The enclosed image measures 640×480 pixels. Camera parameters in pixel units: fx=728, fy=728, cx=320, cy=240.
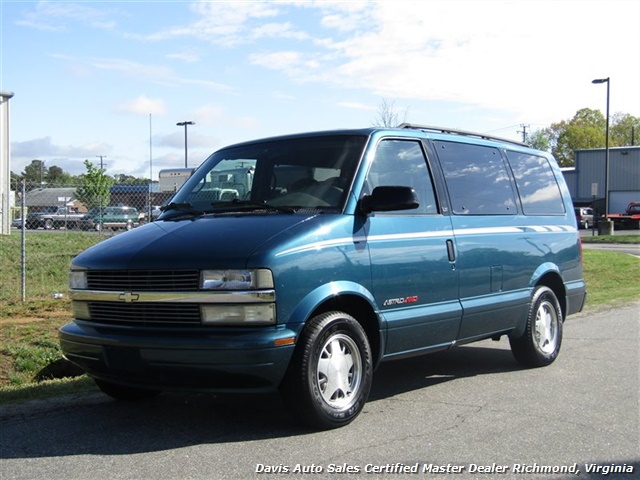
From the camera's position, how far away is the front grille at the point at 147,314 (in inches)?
181

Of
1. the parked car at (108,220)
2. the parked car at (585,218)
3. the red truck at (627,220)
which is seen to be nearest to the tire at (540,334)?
the parked car at (108,220)

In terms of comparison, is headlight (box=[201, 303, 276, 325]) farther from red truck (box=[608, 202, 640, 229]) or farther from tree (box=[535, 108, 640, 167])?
tree (box=[535, 108, 640, 167])

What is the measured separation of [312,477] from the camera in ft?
13.2

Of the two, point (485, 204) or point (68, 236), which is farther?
point (68, 236)

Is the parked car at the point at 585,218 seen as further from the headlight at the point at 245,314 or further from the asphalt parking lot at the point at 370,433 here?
the headlight at the point at 245,314

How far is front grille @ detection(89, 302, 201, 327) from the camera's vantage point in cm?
459

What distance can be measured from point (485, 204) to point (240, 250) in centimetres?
292

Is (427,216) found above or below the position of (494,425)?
above

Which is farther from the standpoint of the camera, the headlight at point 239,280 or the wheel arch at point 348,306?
the wheel arch at point 348,306

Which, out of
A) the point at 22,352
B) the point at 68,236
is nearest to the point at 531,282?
the point at 22,352

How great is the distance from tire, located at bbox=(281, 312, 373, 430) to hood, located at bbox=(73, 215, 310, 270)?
0.67 meters

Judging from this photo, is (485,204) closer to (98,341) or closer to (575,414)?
(575,414)

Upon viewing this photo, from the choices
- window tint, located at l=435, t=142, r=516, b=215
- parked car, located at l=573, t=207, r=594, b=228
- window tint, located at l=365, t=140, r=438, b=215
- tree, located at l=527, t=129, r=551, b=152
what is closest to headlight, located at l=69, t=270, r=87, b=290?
window tint, located at l=365, t=140, r=438, b=215

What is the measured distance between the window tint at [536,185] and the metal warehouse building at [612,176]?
53533 millimetres
